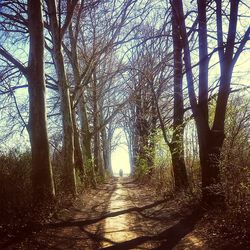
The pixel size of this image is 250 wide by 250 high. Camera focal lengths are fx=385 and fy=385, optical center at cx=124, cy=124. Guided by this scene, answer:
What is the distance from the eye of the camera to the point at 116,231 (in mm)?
8219

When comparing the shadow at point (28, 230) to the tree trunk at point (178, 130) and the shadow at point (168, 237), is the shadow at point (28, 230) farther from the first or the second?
the tree trunk at point (178, 130)

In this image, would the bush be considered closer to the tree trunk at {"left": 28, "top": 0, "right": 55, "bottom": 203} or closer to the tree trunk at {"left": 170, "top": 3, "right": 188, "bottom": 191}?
the tree trunk at {"left": 28, "top": 0, "right": 55, "bottom": 203}

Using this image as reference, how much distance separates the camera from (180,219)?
9.11 metres

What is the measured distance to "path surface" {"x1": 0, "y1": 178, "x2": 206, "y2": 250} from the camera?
6957 millimetres

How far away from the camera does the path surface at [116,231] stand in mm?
6957

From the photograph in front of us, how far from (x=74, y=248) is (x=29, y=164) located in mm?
4193

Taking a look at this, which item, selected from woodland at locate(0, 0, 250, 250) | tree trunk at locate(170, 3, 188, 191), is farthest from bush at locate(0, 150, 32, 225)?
tree trunk at locate(170, 3, 188, 191)

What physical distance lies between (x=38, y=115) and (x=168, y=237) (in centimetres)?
484

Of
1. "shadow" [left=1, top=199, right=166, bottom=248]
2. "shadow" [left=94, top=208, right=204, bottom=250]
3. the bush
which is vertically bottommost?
"shadow" [left=94, top=208, right=204, bottom=250]

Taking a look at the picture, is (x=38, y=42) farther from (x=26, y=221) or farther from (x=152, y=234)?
(x=152, y=234)

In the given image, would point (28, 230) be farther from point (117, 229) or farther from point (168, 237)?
point (168, 237)

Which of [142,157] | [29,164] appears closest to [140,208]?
[29,164]

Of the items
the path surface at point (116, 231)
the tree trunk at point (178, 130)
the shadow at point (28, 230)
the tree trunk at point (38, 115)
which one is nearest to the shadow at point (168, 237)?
the path surface at point (116, 231)

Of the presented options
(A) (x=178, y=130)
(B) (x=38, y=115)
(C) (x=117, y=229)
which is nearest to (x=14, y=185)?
(B) (x=38, y=115)
